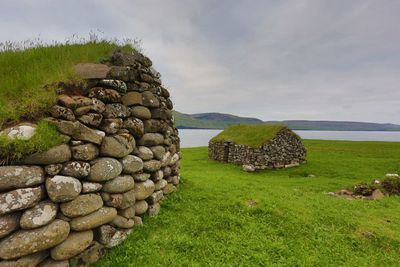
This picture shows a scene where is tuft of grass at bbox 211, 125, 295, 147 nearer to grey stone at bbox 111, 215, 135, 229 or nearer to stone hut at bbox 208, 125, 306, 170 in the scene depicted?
stone hut at bbox 208, 125, 306, 170

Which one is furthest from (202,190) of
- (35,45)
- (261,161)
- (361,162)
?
(361,162)

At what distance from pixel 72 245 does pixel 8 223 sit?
1.32 metres

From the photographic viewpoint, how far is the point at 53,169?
523 cm

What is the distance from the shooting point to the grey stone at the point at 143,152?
762cm

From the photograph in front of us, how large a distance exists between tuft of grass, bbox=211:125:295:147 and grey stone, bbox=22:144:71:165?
25.0 meters

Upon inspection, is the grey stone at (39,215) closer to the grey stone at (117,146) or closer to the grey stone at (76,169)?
the grey stone at (76,169)

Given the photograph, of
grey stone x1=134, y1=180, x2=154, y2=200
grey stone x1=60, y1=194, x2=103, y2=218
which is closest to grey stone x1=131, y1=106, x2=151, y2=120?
grey stone x1=134, y1=180, x2=154, y2=200

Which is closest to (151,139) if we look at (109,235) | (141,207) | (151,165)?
(151,165)

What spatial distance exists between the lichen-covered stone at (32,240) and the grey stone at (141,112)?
3566mm

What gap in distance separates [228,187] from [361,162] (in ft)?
82.5

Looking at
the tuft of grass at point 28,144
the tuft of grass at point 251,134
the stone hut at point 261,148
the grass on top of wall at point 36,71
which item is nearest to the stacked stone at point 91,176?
the tuft of grass at point 28,144

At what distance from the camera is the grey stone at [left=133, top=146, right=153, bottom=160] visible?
762cm

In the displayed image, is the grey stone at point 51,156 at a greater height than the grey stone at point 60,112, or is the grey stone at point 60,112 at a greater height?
the grey stone at point 60,112

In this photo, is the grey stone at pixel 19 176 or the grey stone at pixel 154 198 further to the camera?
Answer: the grey stone at pixel 154 198
